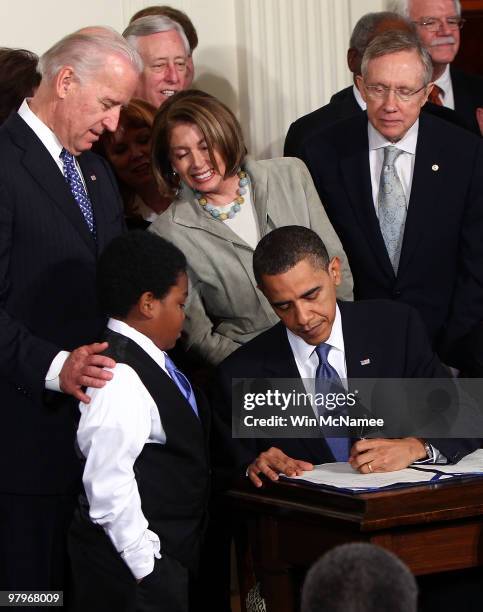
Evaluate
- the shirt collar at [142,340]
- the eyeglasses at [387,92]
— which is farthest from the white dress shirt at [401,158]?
the shirt collar at [142,340]

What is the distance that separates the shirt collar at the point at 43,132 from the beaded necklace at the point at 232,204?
0.61 m

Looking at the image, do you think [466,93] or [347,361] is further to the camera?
[466,93]

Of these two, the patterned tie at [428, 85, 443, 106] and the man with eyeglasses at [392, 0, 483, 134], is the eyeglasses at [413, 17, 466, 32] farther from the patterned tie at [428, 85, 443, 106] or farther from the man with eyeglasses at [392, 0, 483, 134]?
the patterned tie at [428, 85, 443, 106]

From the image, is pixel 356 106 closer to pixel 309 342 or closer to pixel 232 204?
pixel 232 204

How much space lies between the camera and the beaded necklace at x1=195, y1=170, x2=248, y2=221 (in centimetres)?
361

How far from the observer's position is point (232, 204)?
11.9 feet

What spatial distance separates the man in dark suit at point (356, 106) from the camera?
4312mm

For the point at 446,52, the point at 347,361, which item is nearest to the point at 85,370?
the point at 347,361

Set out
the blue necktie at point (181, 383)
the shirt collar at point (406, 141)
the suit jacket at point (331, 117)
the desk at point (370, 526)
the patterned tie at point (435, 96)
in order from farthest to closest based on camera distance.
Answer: the patterned tie at point (435, 96) → the suit jacket at point (331, 117) → the shirt collar at point (406, 141) → the blue necktie at point (181, 383) → the desk at point (370, 526)

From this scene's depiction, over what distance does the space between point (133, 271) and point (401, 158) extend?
1.24 m

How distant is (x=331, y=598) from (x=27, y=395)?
1752mm

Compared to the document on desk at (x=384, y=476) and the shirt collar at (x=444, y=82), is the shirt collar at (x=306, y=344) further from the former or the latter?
the shirt collar at (x=444, y=82)

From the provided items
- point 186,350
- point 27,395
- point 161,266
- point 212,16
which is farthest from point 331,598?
point 212,16

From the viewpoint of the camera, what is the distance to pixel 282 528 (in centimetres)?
274
